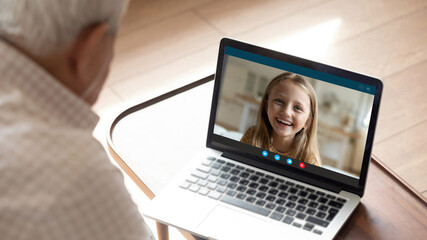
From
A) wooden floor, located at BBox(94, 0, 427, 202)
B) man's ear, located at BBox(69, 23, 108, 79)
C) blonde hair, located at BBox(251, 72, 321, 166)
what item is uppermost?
man's ear, located at BBox(69, 23, 108, 79)

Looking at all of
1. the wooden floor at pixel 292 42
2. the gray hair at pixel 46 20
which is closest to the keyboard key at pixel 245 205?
the gray hair at pixel 46 20

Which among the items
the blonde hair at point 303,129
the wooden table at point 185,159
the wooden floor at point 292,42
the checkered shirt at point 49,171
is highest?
the checkered shirt at point 49,171

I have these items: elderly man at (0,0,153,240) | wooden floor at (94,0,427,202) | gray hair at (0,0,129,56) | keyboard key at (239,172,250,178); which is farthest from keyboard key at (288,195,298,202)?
wooden floor at (94,0,427,202)

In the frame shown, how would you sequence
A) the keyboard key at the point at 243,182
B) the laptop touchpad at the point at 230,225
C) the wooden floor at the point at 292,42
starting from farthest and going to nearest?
the wooden floor at the point at 292,42 → the keyboard key at the point at 243,182 → the laptop touchpad at the point at 230,225

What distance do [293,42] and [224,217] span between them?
1546 mm

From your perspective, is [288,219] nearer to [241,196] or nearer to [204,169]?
[241,196]

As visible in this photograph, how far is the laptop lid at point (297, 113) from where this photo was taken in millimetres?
1164

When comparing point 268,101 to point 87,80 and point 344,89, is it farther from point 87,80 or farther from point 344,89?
point 87,80

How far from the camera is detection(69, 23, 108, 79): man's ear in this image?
777mm

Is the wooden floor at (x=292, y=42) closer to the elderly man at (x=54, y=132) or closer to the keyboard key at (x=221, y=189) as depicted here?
the keyboard key at (x=221, y=189)

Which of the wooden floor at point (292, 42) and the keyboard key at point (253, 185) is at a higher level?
the keyboard key at point (253, 185)

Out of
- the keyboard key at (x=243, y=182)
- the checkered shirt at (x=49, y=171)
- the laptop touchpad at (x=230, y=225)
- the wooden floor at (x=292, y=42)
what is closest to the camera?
the checkered shirt at (x=49, y=171)

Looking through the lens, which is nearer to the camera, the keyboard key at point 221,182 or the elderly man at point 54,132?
the elderly man at point 54,132

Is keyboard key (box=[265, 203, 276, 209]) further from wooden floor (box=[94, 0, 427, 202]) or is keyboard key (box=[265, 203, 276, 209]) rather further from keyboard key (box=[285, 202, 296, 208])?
wooden floor (box=[94, 0, 427, 202])
